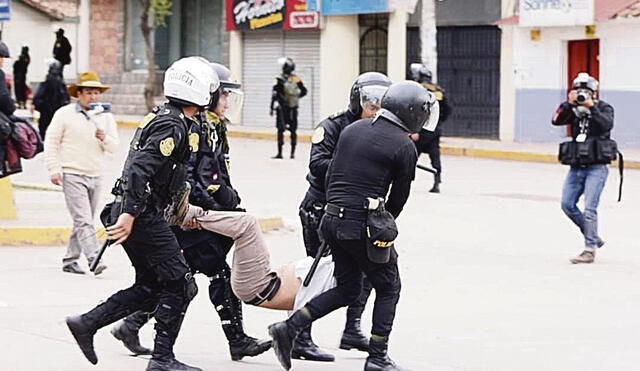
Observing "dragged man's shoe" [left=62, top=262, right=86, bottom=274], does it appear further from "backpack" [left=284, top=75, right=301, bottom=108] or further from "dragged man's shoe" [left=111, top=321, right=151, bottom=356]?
"backpack" [left=284, top=75, right=301, bottom=108]

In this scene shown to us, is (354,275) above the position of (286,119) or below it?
below

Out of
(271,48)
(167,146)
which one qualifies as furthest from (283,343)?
(271,48)

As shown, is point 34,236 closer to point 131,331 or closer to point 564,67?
point 131,331

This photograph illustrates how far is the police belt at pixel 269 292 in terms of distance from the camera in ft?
25.1

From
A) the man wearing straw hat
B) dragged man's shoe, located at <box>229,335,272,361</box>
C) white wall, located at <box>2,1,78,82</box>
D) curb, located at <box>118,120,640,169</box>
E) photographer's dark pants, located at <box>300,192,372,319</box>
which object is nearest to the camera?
dragged man's shoe, located at <box>229,335,272,361</box>

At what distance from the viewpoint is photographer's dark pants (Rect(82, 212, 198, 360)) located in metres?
7.17

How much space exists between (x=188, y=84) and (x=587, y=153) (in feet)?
19.0

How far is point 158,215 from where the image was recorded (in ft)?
23.6

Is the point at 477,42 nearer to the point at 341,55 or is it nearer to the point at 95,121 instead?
the point at 341,55

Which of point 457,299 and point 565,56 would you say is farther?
point 565,56

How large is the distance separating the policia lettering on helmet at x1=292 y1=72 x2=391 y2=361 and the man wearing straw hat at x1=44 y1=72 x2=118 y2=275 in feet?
10.6

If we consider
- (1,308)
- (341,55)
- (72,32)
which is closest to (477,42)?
(341,55)

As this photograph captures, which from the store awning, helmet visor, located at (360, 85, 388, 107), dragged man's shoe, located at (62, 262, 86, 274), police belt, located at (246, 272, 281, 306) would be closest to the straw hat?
dragged man's shoe, located at (62, 262, 86, 274)

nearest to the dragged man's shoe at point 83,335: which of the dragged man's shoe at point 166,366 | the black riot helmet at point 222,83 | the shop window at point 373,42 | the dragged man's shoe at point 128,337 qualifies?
the dragged man's shoe at point 166,366
